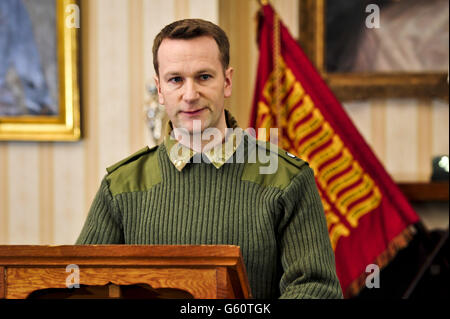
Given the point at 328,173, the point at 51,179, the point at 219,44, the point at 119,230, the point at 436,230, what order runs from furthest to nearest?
1. the point at 436,230
2. the point at 51,179
3. the point at 328,173
4. the point at 119,230
5. the point at 219,44

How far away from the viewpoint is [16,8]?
10.2 feet

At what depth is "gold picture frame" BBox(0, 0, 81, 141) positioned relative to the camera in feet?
9.99

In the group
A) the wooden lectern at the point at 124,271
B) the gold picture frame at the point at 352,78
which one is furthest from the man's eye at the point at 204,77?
the gold picture frame at the point at 352,78

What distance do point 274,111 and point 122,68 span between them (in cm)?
83

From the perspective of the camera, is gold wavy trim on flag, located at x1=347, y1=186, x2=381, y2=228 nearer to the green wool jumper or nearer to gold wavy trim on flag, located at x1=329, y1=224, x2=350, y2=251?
gold wavy trim on flag, located at x1=329, y1=224, x2=350, y2=251

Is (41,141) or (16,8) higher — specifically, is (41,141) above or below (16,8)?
below

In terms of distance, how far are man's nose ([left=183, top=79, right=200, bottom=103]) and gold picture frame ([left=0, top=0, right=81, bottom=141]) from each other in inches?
72.6

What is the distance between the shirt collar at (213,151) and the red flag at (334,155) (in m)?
1.42

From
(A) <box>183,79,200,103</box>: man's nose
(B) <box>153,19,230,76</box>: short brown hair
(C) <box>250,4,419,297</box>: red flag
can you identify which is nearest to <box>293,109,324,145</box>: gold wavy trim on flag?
(C) <box>250,4,419,297</box>: red flag

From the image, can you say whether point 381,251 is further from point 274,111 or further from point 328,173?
point 274,111

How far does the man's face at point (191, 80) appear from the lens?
134 centimetres

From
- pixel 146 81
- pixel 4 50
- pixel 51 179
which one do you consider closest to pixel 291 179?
pixel 146 81

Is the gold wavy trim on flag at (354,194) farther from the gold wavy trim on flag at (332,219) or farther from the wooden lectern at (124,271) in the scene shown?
the wooden lectern at (124,271)

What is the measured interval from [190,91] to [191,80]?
3 cm
